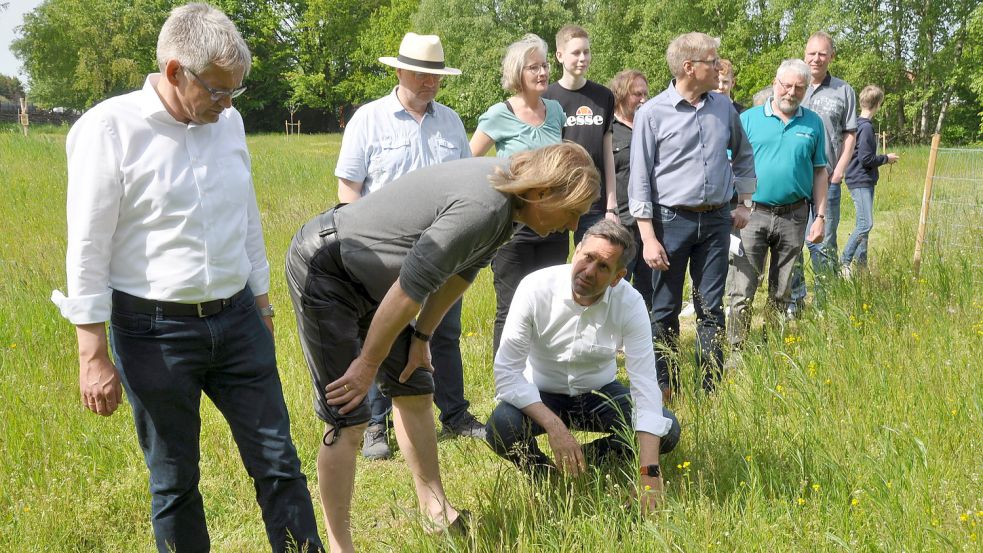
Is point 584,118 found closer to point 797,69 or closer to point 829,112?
point 797,69

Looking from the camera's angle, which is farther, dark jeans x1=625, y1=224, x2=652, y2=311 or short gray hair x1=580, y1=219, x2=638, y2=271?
dark jeans x1=625, y1=224, x2=652, y2=311

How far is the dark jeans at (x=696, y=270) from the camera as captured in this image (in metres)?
4.96

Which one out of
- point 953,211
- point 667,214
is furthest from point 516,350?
point 953,211

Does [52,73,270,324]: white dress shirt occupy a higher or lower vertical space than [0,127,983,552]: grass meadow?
higher

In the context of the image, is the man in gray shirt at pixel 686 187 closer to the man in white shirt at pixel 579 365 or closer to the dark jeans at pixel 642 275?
the dark jeans at pixel 642 275

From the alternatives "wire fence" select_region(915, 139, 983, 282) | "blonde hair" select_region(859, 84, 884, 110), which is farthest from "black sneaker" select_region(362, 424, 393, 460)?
"blonde hair" select_region(859, 84, 884, 110)

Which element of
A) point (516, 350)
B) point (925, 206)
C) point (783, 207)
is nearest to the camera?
point (516, 350)

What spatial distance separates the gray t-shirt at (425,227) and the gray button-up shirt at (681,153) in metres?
2.23

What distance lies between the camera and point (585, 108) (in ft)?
17.8

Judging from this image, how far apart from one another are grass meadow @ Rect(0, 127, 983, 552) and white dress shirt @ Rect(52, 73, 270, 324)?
43.9 inches

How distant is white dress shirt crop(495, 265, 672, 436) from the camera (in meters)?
3.58

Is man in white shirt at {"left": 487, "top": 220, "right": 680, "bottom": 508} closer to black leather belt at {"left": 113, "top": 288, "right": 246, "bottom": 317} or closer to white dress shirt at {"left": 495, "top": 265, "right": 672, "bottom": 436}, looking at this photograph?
white dress shirt at {"left": 495, "top": 265, "right": 672, "bottom": 436}

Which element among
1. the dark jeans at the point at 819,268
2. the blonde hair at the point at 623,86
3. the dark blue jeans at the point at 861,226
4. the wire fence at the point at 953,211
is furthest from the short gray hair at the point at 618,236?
the dark blue jeans at the point at 861,226

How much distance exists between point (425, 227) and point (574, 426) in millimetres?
1481
